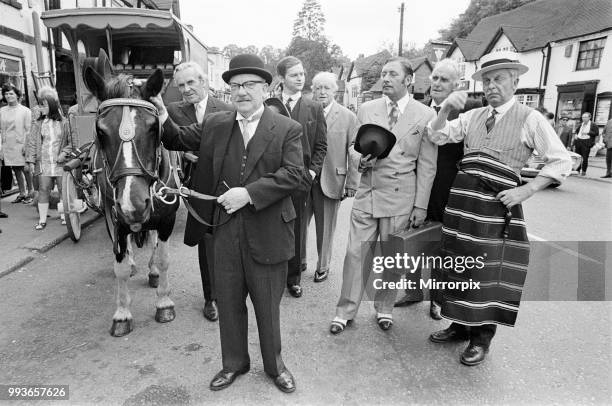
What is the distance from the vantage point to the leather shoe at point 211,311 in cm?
365

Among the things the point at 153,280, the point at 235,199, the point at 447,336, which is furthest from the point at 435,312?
the point at 153,280

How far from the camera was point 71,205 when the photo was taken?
5.50m

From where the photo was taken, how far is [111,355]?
3.07 metres

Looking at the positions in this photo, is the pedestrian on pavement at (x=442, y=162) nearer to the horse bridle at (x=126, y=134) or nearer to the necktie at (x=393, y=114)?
the necktie at (x=393, y=114)

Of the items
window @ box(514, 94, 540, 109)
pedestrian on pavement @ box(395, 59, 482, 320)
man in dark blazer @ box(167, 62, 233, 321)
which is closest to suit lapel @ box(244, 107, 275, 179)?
man in dark blazer @ box(167, 62, 233, 321)

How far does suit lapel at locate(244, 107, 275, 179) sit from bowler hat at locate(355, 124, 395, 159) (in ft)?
3.36

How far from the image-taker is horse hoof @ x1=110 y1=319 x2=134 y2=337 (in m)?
3.37

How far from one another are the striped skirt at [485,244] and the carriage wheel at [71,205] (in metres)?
4.84

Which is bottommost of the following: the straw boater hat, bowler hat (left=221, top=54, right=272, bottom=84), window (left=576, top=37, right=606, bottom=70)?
bowler hat (left=221, top=54, right=272, bottom=84)

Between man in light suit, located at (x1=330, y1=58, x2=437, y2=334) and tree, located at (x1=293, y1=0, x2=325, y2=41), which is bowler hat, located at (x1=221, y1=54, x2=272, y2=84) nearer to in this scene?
man in light suit, located at (x1=330, y1=58, x2=437, y2=334)

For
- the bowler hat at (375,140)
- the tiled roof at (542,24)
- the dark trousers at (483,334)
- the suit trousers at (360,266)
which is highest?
the tiled roof at (542,24)

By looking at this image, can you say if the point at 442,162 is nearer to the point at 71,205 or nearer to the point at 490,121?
the point at 490,121
